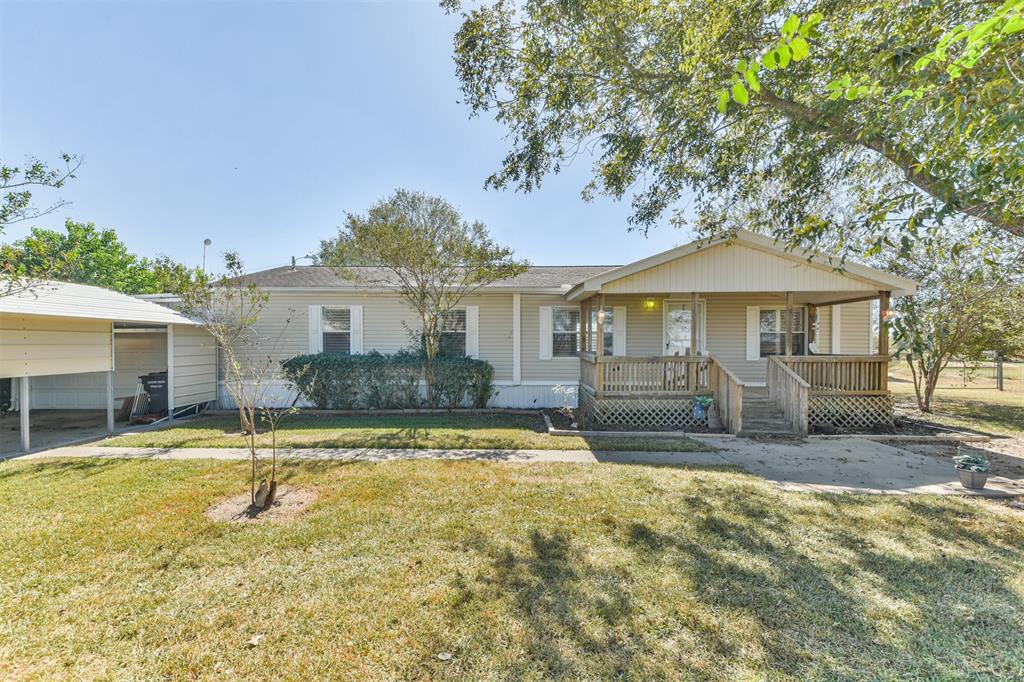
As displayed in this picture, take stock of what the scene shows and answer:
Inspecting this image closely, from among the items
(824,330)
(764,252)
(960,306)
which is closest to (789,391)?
(764,252)

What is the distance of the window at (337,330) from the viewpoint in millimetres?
11609

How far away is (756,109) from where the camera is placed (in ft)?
20.4

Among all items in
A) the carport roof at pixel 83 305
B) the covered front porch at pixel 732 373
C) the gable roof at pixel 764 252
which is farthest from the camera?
the covered front porch at pixel 732 373

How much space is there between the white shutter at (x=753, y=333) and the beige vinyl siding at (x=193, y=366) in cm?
1502

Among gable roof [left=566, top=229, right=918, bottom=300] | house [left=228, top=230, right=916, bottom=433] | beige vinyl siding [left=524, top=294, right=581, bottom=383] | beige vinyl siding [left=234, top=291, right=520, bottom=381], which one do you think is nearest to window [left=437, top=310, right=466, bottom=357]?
house [left=228, top=230, right=916, bottom=433]

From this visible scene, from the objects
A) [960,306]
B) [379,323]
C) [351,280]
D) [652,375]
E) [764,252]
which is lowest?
[652,375]

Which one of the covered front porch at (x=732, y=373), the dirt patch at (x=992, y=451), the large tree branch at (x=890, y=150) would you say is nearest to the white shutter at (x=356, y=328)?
the covered front porch at (x=732, y=373)

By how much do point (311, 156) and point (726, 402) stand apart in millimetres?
12392

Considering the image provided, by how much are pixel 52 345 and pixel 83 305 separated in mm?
940

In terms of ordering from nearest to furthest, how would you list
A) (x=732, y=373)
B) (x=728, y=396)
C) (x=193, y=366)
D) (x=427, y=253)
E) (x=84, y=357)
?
(x=84, y=357), (x=728, y=396), (x=732, y=373), (x=427, y=253), (x=193, y=366)

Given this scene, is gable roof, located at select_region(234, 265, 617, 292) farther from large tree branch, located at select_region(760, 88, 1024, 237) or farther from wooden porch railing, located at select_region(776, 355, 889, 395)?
large tree branch, located at select_region(760, 88, 1024, 237)

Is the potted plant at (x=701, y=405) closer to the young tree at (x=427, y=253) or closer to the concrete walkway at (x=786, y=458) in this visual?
the concrete walkway at (x=786, y=458)

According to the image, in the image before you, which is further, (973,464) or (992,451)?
(992,451)

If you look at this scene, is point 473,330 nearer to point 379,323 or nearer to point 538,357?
point 538,357
